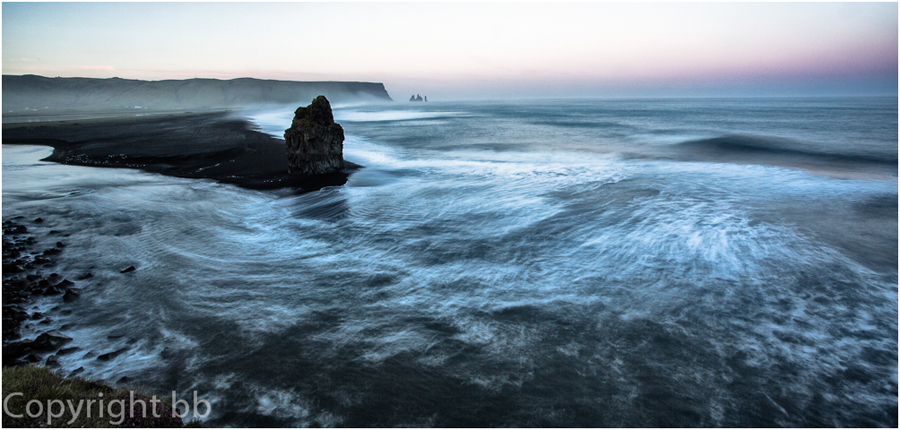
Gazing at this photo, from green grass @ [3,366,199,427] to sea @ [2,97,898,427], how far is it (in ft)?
1.73

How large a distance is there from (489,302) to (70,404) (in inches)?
217

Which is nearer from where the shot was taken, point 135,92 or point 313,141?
point 313,141

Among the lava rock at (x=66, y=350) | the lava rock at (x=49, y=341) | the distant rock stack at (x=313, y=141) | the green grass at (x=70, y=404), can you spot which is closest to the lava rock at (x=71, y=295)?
the lava rock at (x=49, y=341)

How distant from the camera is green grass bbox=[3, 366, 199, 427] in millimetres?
3904

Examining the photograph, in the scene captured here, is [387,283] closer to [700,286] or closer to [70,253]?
[700,286]

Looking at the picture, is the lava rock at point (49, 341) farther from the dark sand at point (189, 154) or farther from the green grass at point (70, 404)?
the dark sand at point (189, 154)

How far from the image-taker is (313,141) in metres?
17.2

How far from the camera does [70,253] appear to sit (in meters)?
9.31

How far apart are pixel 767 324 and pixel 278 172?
17610 millimetres

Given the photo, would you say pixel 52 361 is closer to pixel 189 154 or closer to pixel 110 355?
pixel 110 355

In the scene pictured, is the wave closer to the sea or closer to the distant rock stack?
the sea

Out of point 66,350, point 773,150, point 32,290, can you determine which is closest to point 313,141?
point 32,290

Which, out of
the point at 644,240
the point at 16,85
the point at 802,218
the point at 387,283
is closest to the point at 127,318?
the point at 387,283

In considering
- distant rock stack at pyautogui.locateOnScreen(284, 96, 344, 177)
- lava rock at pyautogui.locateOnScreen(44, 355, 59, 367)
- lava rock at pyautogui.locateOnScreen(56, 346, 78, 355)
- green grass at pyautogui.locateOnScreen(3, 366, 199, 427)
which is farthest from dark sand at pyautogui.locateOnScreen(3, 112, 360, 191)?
green grass at pyautogui.locateOnScreen(3, 366, 199, 427)
